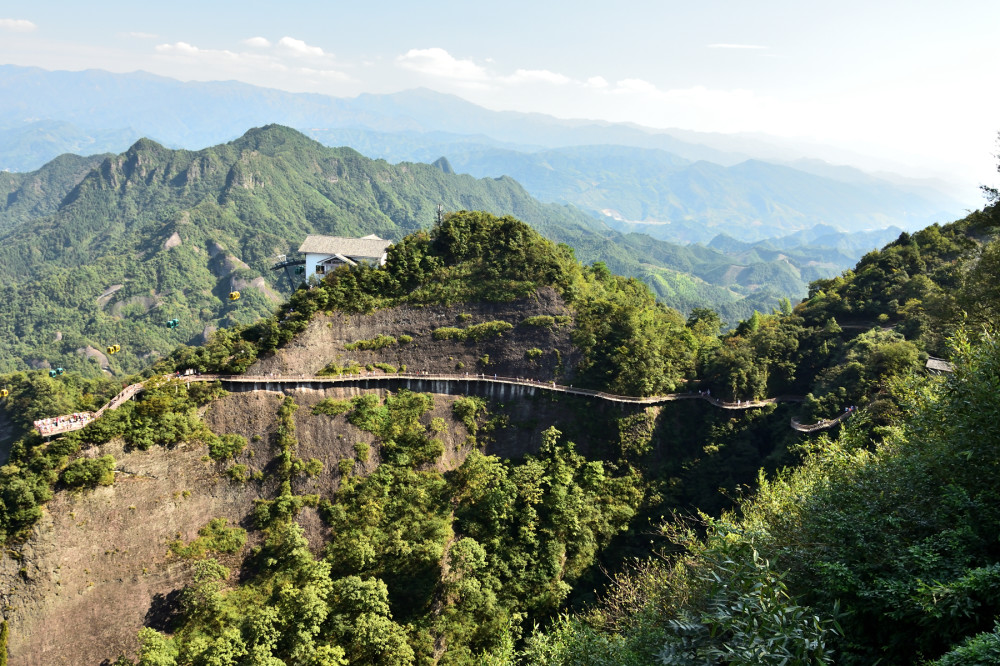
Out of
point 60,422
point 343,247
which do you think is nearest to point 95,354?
point 343,247

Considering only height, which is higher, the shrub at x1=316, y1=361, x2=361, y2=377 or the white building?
the white building

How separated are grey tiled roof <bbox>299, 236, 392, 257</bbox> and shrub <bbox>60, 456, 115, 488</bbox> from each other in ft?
91.8

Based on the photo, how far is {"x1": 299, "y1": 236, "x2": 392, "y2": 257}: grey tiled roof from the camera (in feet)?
174

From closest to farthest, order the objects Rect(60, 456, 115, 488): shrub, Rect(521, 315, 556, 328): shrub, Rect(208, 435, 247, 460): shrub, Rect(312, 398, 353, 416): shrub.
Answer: Rect(60, 456, 115, 488): shrub → Rect(208, 435, 247, 460): shrub → Rect(312, 398, 353, 416): shrub → Rect(521, 315, 556, 328): shrub

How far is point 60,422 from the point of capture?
2978cm

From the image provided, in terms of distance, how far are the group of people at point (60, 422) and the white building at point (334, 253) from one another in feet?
83.1

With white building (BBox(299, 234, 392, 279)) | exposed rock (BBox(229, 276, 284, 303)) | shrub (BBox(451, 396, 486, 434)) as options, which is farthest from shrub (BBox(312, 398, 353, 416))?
exposed rock (BBox(229, 276, 284, 303))

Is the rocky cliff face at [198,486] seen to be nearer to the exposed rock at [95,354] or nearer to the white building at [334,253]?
the white building at [334,253]

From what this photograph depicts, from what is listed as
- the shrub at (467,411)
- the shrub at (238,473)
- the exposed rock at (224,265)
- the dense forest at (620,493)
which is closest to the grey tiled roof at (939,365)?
the dense forest at (620,493)

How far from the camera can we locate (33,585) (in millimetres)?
26594

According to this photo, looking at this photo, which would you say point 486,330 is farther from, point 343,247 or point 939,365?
point 939,365

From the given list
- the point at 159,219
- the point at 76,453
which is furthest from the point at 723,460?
the point at 159,219

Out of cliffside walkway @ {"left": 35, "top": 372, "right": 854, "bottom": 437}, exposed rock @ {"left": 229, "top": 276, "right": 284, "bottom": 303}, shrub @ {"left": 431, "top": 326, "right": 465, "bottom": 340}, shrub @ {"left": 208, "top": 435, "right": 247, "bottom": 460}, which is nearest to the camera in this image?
shrub @ {"left": 208, "top": 435, "right": 247, "bottom": 460}

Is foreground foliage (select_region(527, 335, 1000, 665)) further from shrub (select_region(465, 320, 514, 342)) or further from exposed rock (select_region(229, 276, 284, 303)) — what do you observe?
exposed rock (select_region(229, 276, 284, 303))
